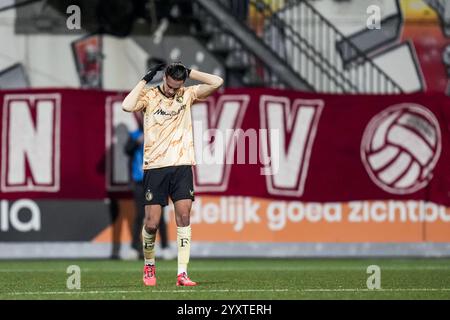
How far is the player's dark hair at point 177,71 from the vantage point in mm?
12164

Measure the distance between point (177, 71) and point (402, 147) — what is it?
27.8 ft

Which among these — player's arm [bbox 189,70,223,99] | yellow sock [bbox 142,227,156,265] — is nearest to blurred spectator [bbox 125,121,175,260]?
yellow sock [bbox 142,227,156,265]

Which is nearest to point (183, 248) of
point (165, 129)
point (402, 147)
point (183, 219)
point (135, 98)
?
point (183, 219)

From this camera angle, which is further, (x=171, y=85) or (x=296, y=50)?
(x=296, y=50)

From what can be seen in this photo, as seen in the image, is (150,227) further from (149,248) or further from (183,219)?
(183,219)

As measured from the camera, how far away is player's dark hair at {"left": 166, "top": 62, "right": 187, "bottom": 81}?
12164 mm

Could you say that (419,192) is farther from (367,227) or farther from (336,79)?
(336,79)

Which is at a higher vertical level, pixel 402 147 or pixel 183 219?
pixel 402 147

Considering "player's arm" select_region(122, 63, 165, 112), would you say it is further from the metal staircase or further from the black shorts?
the metal staircase

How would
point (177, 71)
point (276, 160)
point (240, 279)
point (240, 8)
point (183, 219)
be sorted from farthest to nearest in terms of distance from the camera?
point (240, 8) < point (276, 160) < point (240, 279) < point (183, 219) < point (177, 71)

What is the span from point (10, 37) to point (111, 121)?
4.26 m

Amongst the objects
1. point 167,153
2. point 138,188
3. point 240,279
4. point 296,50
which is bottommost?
point 240,279

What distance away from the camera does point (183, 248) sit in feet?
41.0
